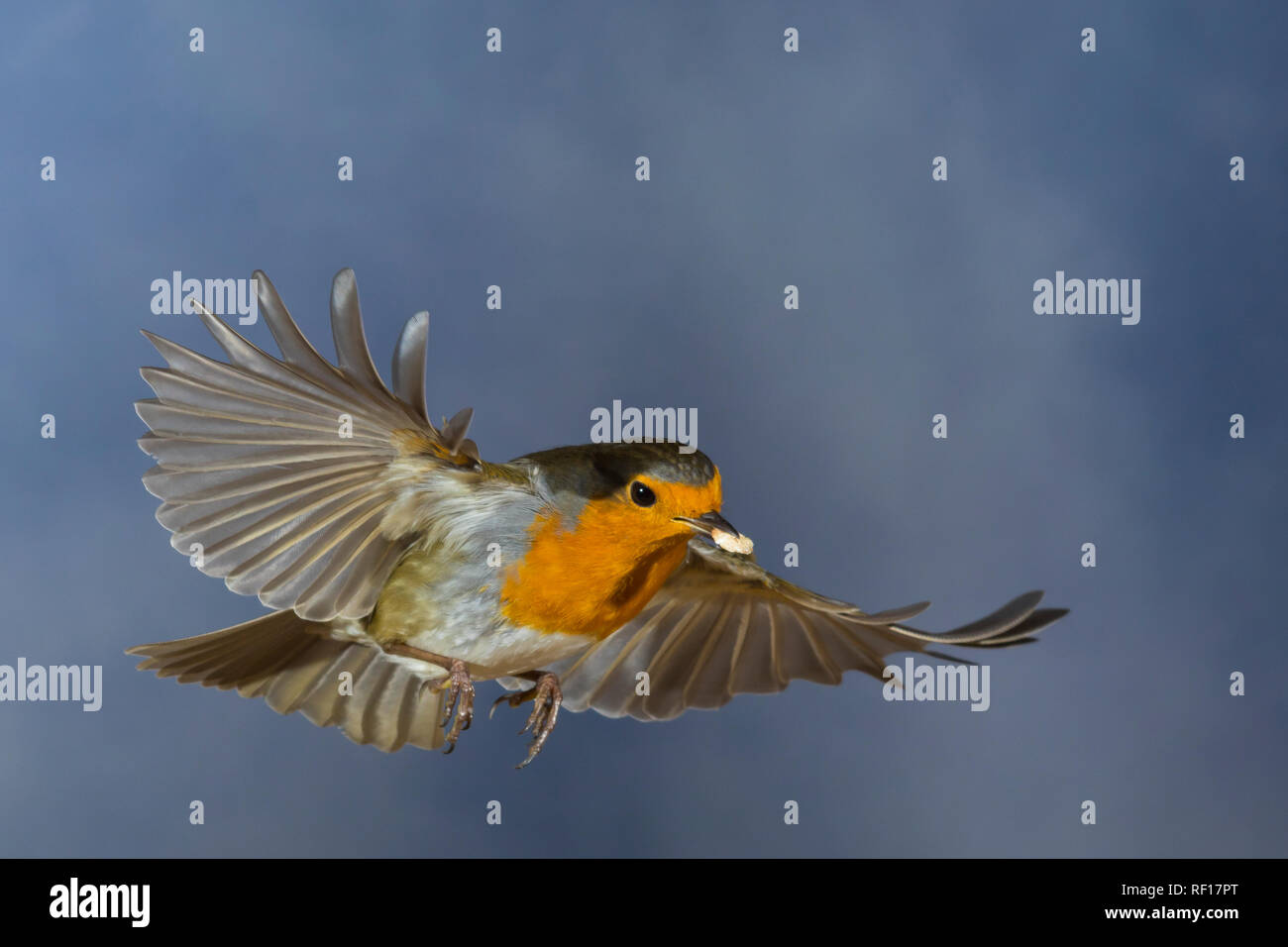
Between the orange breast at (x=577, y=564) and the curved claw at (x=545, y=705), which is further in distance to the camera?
the curved claw at (x=545, y=705)

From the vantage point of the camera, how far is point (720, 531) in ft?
7.07

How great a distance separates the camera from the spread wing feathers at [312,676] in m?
2.54

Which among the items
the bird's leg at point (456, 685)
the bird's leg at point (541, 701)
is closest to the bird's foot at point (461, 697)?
the bird's leg at point (456, 685)

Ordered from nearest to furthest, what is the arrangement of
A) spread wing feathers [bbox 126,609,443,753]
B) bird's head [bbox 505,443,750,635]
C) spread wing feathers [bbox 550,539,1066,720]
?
1. bird's head [bbox 505,443,750,635]
2. spread wing feathers [bbox 126,609,443,753]
3. spread wing feathers [bbox 550,539,1066,720]

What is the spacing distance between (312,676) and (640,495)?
0.97 meters

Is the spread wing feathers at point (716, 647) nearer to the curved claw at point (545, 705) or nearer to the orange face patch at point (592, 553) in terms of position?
the curved claw at point (545, 705)

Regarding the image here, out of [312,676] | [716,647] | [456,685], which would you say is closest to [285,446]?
[456,685]

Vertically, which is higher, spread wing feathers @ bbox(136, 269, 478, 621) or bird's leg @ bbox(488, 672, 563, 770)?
spread wing feathers @ bbox(136, 269, 478, 621)

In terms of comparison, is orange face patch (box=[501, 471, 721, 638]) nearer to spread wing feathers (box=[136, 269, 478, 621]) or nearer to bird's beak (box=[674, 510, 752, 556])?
bird's beak (box=[674, 510, 752, 556])

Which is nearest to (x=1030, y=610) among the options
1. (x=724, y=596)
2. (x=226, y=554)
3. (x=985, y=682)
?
(x=985, y=682)

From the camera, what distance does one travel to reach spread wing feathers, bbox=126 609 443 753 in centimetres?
254

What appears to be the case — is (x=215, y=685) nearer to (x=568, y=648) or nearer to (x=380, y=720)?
(x=380, y=720)

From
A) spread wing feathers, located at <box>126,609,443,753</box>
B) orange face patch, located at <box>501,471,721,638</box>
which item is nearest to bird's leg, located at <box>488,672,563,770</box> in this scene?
spread wing feathers, located at <box>126,609,443,753</box>

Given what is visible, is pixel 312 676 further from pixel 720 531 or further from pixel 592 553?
pixel 720 531
